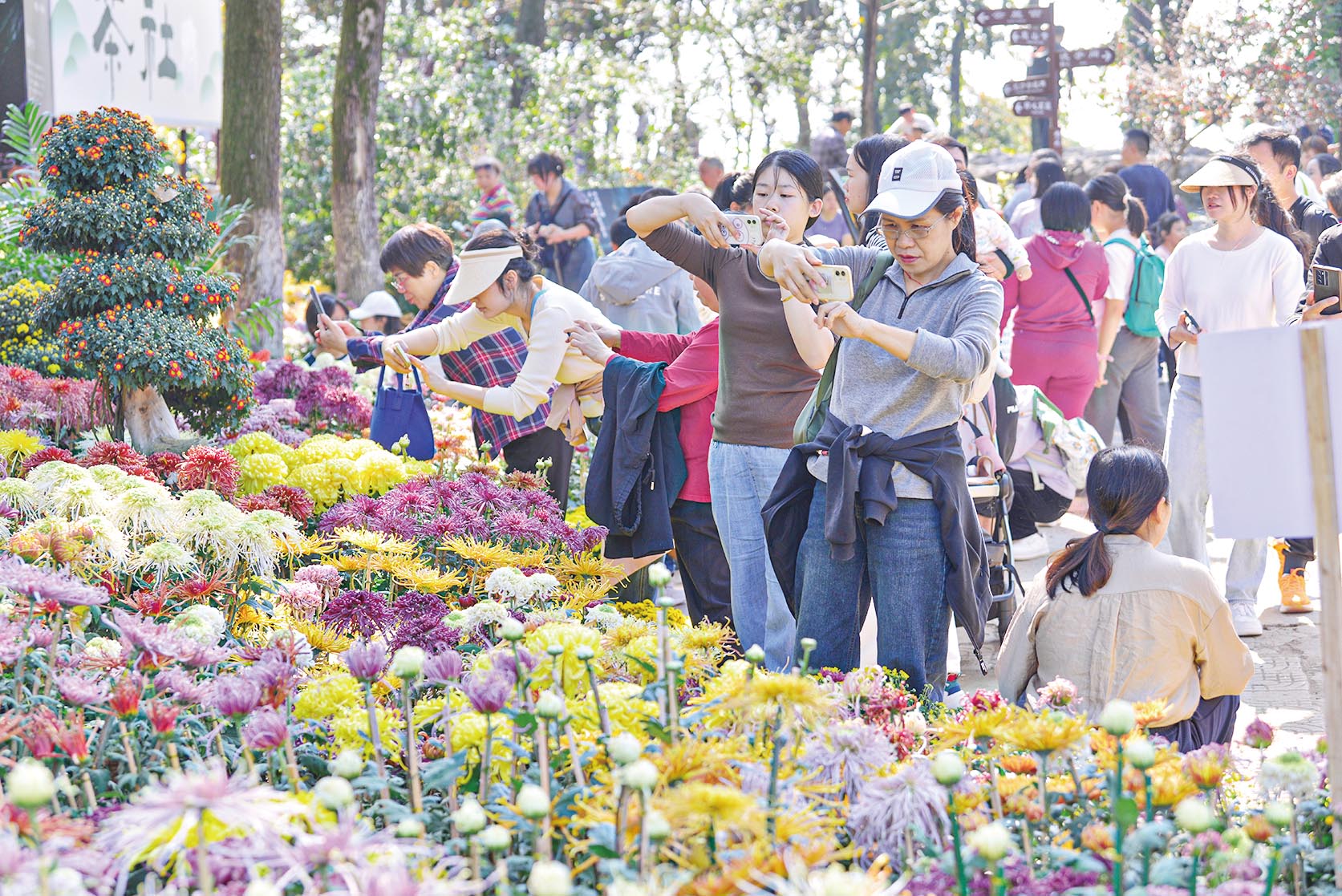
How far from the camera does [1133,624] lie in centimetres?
338

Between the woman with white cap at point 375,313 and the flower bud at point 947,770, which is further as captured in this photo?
the woman with white cap at point 375,313

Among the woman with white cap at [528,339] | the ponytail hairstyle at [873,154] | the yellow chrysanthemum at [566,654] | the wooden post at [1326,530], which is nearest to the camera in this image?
the wooden post at [1326,530]

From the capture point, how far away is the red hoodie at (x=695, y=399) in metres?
4.39

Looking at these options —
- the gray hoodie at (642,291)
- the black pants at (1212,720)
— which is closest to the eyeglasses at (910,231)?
the black pants at (1212,720)

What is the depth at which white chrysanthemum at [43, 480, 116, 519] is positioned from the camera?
146 inches

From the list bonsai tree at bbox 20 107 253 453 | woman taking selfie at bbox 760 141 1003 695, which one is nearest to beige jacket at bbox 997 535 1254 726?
woman taking selfie at bbox 760 141 1003 695

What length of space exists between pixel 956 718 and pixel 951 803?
0.59 m

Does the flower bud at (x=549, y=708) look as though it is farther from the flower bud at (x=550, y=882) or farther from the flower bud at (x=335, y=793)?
the flower bud at (x=550, y=882)

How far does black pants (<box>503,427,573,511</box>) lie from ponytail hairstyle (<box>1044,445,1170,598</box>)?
2.38 metres

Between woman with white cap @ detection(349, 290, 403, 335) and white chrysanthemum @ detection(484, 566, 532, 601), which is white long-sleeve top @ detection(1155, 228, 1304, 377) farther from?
woman with white cap @ detection(349, 290, 403, 335)

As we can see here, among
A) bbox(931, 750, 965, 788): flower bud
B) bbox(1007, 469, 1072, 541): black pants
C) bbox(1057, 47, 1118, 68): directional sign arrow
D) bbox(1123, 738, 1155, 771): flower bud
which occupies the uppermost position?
bbox(1057, 47, 1118, 68): directional sign arrow

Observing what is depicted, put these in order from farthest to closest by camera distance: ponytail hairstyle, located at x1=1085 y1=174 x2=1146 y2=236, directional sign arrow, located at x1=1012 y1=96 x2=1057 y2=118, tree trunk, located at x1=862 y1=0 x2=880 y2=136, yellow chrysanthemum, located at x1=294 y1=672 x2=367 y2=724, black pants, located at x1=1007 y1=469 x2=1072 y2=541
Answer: directional sign arrow, located at x1=1012 y1=96 x2=1057 y2=118 < tree trunk, located at x1=862 y1=0 x2=880 y2=136 < ponytail hairstyle, located at x1=1085 y1=174 x2=1146 y2=236 < black pants, located at x1=1007 y1=469 x2=1072 y2=541 < yellow chrysanthemum, located at x1=294 y1=672 x2=367 y2=724

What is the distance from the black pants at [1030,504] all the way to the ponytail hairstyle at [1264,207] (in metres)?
1.43

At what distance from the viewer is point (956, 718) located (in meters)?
2.48
